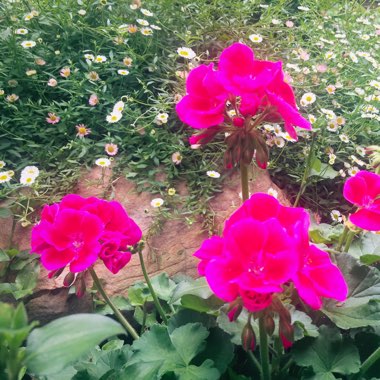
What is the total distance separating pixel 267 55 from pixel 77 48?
85 centimetres

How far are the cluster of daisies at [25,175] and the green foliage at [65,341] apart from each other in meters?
1.30

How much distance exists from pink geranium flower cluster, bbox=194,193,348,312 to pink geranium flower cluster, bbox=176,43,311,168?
0.20 metres

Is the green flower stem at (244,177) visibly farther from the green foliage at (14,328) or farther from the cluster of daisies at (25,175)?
the cluster of daisies at (25,175)

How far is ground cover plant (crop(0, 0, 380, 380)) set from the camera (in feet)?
2.70

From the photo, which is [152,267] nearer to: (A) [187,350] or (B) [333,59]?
(A) [187,350]

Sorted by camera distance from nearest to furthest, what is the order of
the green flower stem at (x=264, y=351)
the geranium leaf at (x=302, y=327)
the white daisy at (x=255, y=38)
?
the green flower stem at (x=264, y=351) → the geranium leaf at (x=302, y=327) → the white daisy at (x=255, y=38)

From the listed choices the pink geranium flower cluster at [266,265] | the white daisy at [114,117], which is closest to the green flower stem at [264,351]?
the pink geranium flower cluster at [266,265]

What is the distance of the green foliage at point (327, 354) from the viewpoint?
1008mm

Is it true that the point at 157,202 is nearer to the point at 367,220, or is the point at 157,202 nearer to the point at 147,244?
the point at 147,244

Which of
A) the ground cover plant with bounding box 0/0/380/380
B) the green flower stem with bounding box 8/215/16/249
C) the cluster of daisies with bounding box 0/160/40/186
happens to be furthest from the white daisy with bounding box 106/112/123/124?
the green flower stem with bounding box 8/215/16/249

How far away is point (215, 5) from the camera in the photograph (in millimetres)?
2449

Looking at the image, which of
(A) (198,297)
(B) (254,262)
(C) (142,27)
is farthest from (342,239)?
(C) (142,27)

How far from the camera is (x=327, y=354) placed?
1055 millimetres

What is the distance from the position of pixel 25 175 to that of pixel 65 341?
1.38 metres
